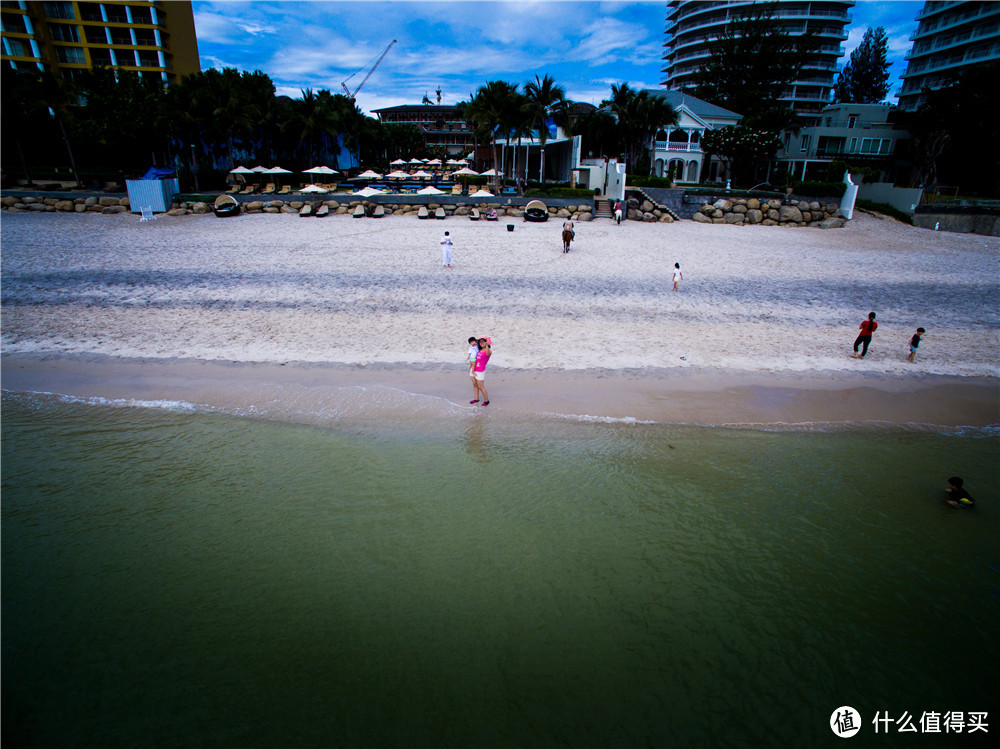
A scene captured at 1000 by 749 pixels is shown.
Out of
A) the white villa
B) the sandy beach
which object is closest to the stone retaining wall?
the sandy beach

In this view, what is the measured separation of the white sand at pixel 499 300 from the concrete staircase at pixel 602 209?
9.47 metres

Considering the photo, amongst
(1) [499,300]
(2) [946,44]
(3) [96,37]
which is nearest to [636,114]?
(1) [499,300]

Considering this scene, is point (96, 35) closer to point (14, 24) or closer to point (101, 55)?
point (101, 55)

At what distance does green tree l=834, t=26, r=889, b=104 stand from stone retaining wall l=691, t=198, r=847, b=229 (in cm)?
6764

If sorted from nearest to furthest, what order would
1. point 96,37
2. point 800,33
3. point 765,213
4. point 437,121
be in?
point 765,213, point 96,37, point 800,33, point 437,121

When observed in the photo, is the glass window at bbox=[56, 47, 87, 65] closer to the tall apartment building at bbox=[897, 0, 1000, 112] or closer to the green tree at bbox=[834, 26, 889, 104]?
the tall apartment building at bbox=[897, 0, 1000, 112]

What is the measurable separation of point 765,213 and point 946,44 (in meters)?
53.7

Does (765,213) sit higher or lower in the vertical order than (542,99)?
lower

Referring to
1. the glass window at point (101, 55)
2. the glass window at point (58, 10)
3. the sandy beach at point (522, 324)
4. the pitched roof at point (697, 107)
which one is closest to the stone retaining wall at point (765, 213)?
the sandy beach at point (522, 324)

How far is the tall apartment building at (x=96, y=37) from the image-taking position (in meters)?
55.0

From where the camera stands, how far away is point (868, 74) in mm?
85312

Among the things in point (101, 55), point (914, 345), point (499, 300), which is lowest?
point (499, 300)

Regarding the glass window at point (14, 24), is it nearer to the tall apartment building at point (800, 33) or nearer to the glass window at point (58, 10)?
the glass window at point (58, 10)

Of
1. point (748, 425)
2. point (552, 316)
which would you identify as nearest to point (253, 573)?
point (748, 425)
